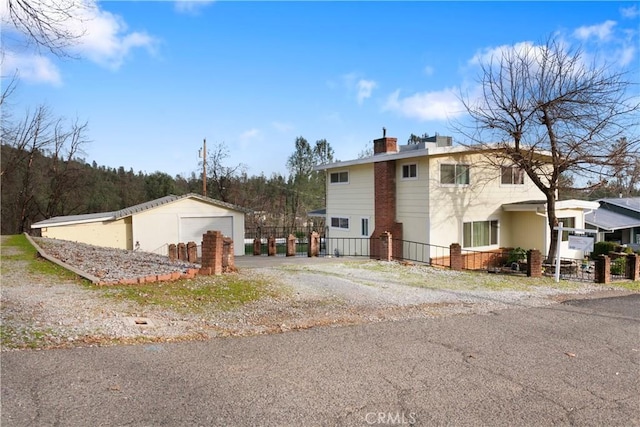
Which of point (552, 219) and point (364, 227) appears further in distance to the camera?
point (364, 227)

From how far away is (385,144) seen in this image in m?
20.2

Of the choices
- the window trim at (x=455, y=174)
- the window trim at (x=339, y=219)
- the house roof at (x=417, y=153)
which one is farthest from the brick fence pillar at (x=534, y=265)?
the window trim at (x=339, y=219)

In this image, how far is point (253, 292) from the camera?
8.85 metres

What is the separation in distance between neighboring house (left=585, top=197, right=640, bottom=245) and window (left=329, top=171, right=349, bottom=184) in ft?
50.7

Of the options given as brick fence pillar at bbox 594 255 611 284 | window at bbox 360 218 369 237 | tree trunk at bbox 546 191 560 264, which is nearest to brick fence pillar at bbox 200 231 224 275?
window at bbox 360 218 369 237

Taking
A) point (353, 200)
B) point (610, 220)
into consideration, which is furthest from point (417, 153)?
point (610, 220)

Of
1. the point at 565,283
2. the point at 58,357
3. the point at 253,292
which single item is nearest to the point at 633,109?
the point at 565,283

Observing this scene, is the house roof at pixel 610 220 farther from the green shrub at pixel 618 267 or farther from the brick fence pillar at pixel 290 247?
the brick fence pillar at pixel 290 247

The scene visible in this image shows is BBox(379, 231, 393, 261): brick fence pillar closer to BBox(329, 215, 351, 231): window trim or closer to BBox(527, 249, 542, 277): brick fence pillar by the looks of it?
BBox(527, 249, 542, 277): brick fence pillar

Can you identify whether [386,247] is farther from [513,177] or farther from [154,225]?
[154,225]

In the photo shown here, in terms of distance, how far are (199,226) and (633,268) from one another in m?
19.2

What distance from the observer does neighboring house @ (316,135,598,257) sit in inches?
703

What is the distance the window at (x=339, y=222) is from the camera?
21.9m

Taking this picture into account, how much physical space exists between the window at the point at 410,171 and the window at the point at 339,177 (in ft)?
12.3
